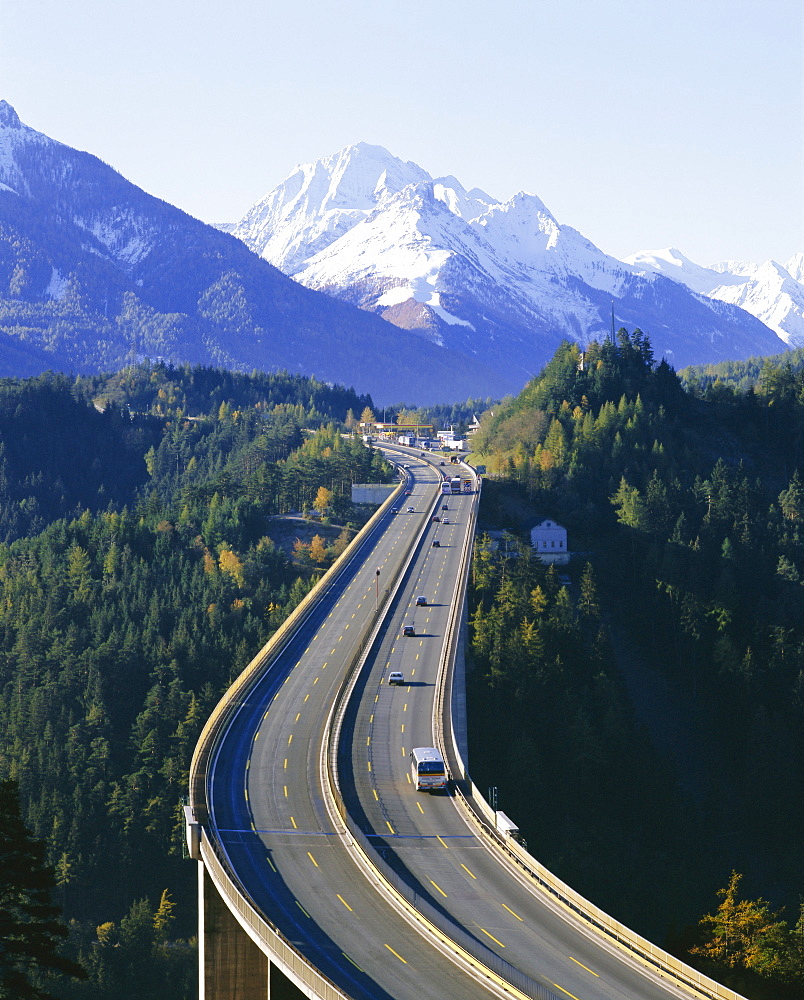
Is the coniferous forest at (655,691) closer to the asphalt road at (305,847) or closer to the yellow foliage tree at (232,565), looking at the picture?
the asphalt road at (305,847)

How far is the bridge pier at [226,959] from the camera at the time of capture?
57.1 m

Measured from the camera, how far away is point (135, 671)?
12575cm

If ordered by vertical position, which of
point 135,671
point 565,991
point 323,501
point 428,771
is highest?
point 323,501

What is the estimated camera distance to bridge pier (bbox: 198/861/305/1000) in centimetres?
5709

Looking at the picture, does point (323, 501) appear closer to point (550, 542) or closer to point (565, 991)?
point (550, 542)

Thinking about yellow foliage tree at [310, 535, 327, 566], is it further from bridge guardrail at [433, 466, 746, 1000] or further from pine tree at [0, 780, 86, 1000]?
pine tree at [0, 780, 86, 1000]

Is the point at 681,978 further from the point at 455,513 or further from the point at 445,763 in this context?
the point at 455,513

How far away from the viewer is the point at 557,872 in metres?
85.6

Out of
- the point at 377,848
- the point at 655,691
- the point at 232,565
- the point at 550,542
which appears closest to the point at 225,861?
the point at 377,848

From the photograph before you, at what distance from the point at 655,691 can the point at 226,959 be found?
3215 inches

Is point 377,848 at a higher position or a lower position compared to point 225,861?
higher

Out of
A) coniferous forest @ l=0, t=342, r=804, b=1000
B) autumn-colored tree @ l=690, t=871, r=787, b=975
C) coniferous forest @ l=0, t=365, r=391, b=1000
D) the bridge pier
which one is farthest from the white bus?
coniferous forest @ l=0, t=365, r=391, b=1000

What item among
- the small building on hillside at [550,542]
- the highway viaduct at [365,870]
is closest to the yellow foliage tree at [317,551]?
the small building on hillside at [550,542]

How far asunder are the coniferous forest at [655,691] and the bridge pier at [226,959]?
17343mm
